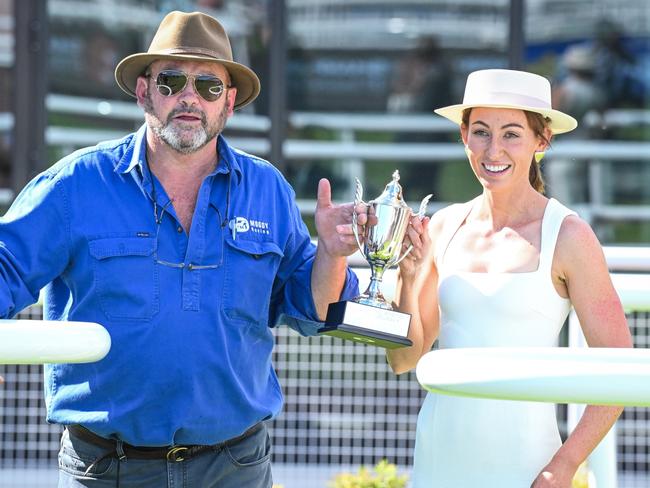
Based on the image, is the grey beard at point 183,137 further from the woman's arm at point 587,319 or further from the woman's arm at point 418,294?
the woman's arm at point 587,319

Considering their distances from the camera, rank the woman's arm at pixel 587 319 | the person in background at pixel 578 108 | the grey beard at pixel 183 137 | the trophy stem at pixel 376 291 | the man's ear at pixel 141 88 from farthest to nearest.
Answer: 1. the person in background at pixel 578 108
2. the man's ear at pixel 141 88
3. the grey beard at pixel 183 137
4. the trophy stem at pixel 376 291
5. the woman's arm at pixel 587 319

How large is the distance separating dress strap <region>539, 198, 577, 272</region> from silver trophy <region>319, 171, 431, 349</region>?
309mm

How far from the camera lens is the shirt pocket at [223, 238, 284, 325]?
287cm

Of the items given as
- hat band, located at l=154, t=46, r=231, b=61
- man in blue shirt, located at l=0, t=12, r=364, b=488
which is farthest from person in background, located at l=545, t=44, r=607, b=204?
hat band, located at l=154, t=46, r=231, b=61

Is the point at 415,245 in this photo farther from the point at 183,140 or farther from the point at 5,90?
the point at 5,90

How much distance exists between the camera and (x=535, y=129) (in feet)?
9.45

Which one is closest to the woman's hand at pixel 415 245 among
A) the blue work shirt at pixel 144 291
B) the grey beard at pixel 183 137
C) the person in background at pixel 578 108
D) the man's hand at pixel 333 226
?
the man's hand at pixel 333 226

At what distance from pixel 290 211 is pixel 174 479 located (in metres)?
0.74

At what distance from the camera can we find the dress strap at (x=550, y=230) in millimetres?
2734

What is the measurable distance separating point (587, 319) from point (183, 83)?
3.65 ft

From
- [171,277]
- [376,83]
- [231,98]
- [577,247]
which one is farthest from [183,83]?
[376,83]

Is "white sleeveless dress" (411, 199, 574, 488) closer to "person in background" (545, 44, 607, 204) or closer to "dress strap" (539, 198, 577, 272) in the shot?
"dress strap" (539, 198, 577, 272)

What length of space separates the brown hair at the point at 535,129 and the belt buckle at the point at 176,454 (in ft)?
3.41

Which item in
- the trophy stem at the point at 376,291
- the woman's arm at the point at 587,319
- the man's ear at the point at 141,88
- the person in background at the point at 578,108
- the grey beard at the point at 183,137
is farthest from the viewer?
the person in background at the point at 578,108
